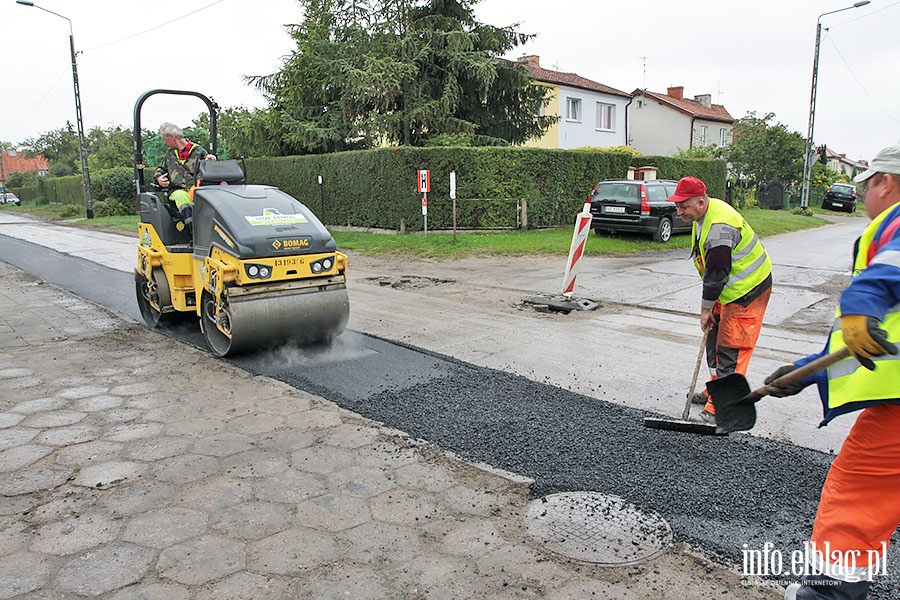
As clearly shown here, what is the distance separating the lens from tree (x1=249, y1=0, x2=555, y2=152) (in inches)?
766

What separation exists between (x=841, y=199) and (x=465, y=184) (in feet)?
90.4

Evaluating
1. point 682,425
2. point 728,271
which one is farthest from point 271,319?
point 728,271

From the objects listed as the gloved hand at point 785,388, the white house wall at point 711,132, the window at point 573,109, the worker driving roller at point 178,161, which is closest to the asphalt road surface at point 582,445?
the gloved hand at point 785,388

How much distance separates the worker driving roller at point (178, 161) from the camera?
6770 mm

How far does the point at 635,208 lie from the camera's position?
51.7ft

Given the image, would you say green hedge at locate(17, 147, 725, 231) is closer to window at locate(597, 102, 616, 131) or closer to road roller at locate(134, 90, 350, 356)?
road roller at locate(134, 90, 350, 356)

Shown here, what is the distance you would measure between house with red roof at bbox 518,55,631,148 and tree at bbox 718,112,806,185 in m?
6.92

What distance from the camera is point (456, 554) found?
2918 millimetres

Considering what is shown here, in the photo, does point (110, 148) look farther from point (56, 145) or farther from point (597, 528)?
point (597, 528)

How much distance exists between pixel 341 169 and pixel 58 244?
865 cm

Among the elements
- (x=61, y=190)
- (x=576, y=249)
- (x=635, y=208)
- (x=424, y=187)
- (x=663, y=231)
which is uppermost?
(x=61, y=190)

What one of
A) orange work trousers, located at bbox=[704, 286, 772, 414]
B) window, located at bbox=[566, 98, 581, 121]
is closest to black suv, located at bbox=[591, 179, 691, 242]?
orange work trousers, located at bbox=[704, 286, 772, 414]

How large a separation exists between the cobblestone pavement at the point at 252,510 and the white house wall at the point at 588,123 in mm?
28472

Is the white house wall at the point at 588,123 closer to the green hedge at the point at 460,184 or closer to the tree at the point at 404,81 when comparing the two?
the tree at the point at 404,81
